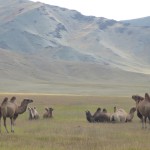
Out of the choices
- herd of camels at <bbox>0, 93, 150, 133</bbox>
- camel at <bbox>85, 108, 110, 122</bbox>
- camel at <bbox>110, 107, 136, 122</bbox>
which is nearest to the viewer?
herd of camels at <bbox>0, 93, 150, 133</bbox>

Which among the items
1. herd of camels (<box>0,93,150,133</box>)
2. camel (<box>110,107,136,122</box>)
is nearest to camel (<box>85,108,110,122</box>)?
herd of camels (<box>0,93,150,133</box>)

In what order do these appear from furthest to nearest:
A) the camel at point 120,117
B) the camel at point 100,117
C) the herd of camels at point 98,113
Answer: the camel at point 100,117 → the camel at point 120,117 → the herd of camels at point 98,113

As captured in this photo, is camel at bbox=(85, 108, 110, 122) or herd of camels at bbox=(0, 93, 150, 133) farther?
camel at bbox=(85, 108, 110, 122)

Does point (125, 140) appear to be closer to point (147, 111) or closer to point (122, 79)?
point (147, 111)

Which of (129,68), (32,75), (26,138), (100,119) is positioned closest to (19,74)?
(32,75)

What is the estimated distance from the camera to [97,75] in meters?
147

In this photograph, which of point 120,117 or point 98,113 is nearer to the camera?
point 120,117

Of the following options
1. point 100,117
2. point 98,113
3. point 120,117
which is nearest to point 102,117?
point 100,117

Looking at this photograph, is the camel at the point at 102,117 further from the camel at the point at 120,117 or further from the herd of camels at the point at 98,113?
the camel at the point at 120,117

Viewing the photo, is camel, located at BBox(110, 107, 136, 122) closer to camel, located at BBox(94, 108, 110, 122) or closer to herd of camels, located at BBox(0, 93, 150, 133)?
herd of camels, located at BBox(0, 93, 150, 133)

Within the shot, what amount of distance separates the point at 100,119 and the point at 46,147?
1122cm

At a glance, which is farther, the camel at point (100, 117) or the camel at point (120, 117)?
the camel at point (100, 117)

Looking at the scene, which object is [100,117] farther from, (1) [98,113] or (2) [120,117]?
(2) [120,117]

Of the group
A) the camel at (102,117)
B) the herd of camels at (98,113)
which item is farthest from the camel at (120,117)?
the camel at (102,117)
